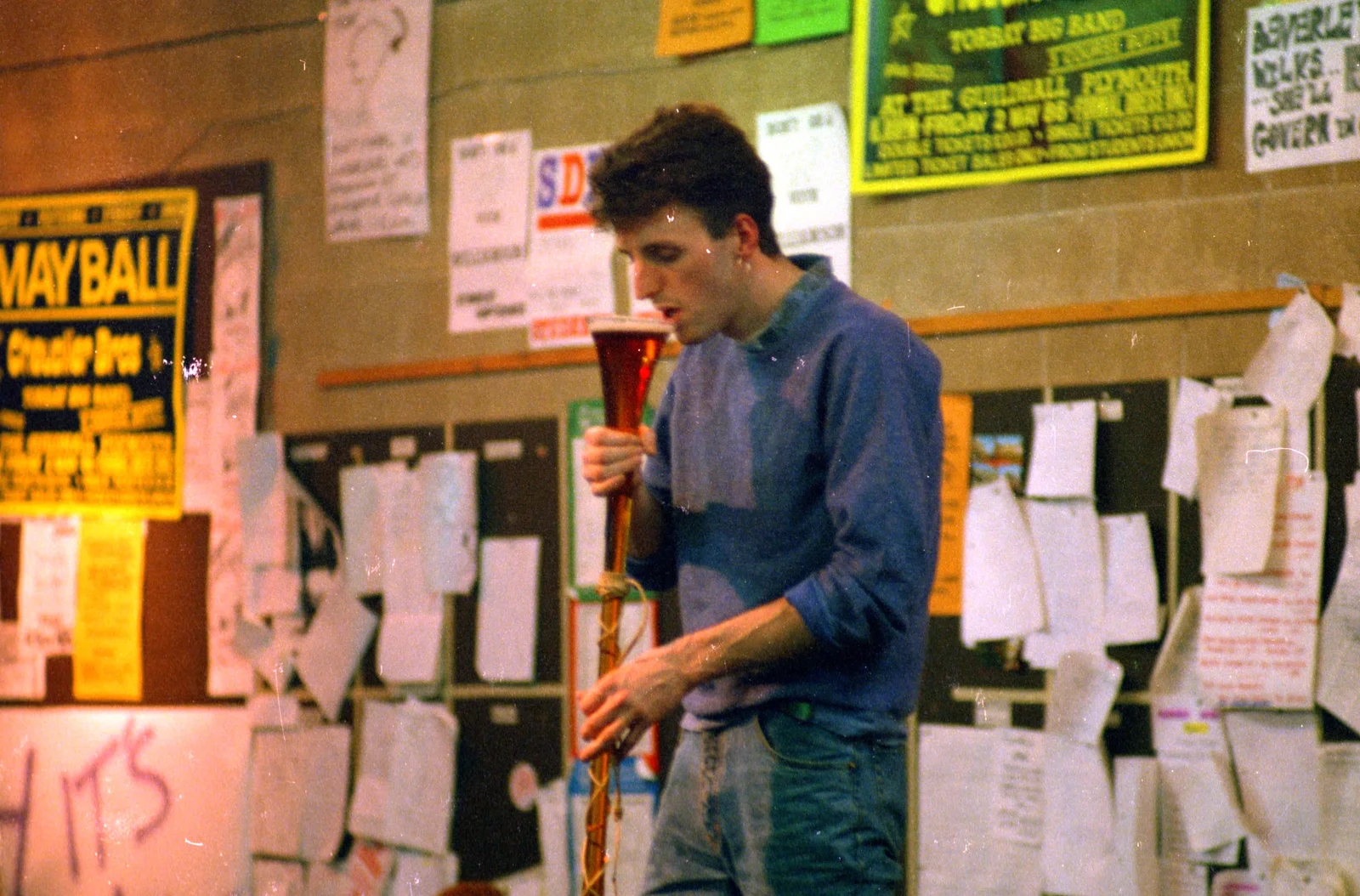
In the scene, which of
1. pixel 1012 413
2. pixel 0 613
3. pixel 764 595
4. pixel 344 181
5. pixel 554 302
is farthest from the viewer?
pixel 0 613

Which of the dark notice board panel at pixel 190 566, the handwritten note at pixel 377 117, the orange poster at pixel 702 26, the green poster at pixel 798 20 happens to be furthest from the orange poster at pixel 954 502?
the dark notice board panel at pixel 190 566

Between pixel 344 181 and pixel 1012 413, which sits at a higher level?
pixel 344 181

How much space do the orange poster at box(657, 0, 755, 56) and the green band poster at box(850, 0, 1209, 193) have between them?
0.26m

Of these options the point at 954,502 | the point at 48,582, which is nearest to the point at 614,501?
the point at 954,502

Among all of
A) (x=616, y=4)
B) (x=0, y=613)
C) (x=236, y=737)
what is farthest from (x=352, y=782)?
(x=616, y=4)

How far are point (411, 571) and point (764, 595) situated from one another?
1.84 metres

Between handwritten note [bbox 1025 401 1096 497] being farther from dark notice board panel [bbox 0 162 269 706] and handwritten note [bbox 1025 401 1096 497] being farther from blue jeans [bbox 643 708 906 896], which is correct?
dark notice board panel [bbox 0 162 269 706]

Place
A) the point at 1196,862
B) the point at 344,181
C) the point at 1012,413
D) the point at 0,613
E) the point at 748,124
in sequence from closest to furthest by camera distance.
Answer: the point at 1196,862
the point at 1012,413
the point at 748,124
the point at 344,181
the point at 0,613

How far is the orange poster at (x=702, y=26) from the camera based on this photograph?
9.57 ft

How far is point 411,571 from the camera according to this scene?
130 inches

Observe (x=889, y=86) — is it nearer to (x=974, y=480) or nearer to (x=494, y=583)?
(x=974, y=480)

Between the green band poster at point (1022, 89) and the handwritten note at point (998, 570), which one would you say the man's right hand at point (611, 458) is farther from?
the green band poster at point (1022, 89)

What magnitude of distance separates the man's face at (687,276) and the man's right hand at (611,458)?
0.14 meters

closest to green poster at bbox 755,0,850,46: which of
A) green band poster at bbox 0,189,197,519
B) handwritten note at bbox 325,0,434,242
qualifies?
handwritten note at bbox 325,0,434,242
